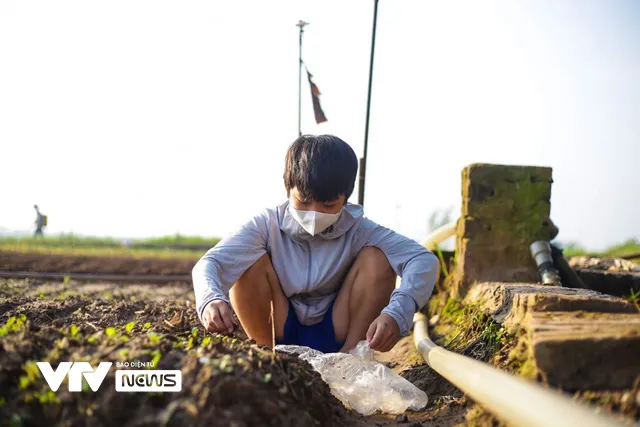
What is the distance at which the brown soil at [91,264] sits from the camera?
7.54 m

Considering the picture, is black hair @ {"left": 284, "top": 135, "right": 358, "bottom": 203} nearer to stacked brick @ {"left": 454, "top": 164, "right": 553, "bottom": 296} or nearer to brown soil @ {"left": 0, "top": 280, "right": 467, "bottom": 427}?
brown soil @ {"left": 0, "top": 280, "right": 467, "bottom": 427}

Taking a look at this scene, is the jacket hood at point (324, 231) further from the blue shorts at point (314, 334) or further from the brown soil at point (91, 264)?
the brown soil at point (91, 264)

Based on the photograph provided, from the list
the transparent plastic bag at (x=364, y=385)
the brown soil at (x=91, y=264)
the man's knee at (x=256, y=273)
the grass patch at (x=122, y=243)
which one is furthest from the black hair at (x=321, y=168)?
the grass patch at (x=122, y=243)

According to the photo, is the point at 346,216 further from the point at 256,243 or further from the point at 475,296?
the point at 475,296

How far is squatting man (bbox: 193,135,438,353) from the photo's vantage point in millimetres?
2893

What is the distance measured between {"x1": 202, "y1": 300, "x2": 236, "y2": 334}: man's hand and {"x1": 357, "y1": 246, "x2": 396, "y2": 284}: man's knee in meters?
0.82

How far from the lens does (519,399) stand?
5.14 ft

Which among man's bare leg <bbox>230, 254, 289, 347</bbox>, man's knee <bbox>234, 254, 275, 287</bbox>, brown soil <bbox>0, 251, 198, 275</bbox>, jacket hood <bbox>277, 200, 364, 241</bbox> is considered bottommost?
brown soil <bbox>0, 251, 198, 275</bbox>

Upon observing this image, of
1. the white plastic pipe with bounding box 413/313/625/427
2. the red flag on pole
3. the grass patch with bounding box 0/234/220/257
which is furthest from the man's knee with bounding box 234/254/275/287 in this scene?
the grass patch with bounding box 0/234/220/257

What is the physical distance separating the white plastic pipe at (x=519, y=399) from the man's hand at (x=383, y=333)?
1.21 feet

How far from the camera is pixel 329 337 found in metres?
3.11

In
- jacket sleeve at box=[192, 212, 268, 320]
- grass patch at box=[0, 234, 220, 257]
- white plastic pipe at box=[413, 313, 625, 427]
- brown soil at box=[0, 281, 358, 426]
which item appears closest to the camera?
white plastic pipe at box=[413, 313, 625, 427]

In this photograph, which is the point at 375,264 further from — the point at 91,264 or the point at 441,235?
the point at 91,264

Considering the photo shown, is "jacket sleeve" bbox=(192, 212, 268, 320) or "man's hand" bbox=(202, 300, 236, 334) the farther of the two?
"jacket sleeve" bbox=(192, 212, 268, 320)
